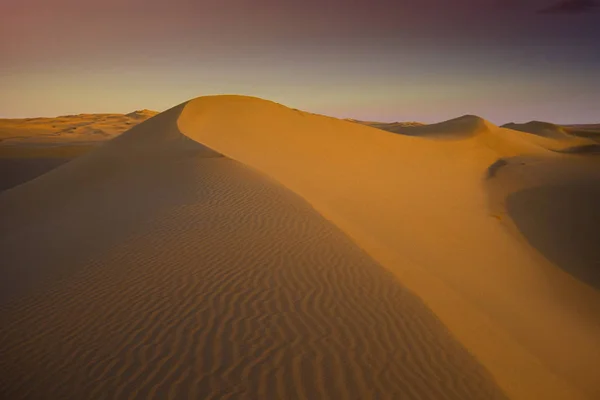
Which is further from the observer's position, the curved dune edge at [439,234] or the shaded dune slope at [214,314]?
the curved dune edge at [439,234]

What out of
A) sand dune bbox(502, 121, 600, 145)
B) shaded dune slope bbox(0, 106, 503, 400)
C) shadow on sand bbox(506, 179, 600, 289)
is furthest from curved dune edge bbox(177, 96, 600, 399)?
sand dune bbox(502, 121, 600, 145)

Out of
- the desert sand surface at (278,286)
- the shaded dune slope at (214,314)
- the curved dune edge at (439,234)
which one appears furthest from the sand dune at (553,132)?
the shaded dune slope at (214,314)

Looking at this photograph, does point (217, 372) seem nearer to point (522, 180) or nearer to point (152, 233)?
point (152, 233)

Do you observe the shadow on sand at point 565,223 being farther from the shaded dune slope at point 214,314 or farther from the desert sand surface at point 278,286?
the shaded dune slope at point 214,314

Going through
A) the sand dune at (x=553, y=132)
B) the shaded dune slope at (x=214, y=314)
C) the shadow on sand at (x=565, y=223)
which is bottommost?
the shadow on sand at (x=565, y=223)

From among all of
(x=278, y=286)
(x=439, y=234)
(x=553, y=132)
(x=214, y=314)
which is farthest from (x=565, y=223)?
(x=553, y=132)

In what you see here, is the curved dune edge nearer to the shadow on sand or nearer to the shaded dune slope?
the shadow on sand

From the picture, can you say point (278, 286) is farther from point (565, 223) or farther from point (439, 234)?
point (565, 223)

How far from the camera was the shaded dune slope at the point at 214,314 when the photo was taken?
4129mm

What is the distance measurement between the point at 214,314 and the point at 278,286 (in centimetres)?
113

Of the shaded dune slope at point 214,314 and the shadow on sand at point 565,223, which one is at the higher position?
the shaded dune slope at point 214,314

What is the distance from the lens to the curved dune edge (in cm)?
635

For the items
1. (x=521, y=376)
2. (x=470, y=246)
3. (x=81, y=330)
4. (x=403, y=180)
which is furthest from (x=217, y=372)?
(x=403, y=180)

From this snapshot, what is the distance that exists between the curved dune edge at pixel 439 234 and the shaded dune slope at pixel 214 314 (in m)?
1.03
